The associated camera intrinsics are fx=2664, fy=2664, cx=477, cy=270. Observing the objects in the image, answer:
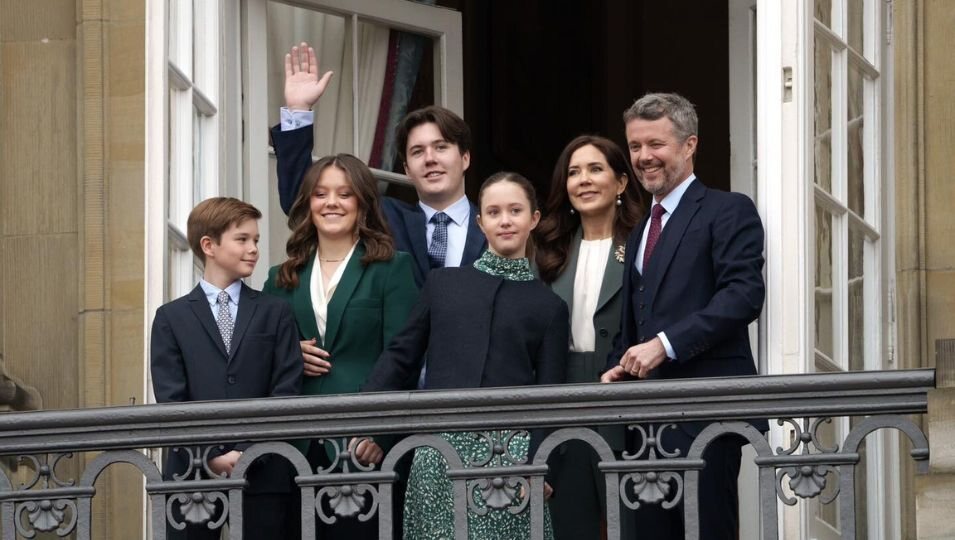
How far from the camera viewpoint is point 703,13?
12.8 metres

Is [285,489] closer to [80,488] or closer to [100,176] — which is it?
[80,488]

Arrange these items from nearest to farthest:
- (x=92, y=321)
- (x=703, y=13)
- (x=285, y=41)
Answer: (x=92, y=321) → (x=285, y=41) → (x=703, y=13)

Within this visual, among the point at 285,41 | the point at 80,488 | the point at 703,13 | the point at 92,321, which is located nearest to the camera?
the point at 80,488

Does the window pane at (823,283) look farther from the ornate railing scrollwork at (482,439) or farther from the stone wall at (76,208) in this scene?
the stone wall at (76,208)

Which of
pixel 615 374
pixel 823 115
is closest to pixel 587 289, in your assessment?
pixel 615 374

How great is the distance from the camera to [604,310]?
26.2ft

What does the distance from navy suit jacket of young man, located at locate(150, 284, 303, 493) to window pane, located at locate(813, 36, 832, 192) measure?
177cm

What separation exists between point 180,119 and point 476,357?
5.92 feet

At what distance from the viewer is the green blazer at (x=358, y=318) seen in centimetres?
790

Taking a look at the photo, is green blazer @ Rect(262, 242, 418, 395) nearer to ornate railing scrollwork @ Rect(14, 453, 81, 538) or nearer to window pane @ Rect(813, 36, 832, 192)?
ornate railing scrollwork @ Rect(14, 453, 81, 538)

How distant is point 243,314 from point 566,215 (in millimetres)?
1068

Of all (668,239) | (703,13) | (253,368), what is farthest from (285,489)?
(703,13)

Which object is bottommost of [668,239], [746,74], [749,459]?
[749,459]

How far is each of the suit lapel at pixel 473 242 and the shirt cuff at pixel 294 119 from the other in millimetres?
615
